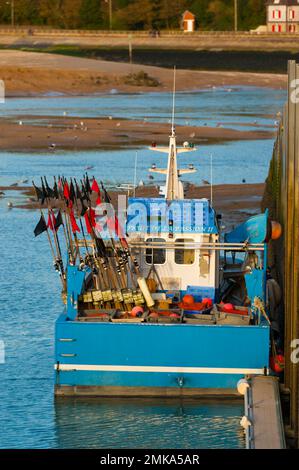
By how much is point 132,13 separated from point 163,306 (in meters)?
160

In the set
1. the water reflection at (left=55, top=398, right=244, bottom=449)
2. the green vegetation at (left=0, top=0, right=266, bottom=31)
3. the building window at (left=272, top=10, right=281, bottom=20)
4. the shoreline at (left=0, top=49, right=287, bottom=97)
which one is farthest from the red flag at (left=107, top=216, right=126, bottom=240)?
the building window at (left=272, top=10, right=281, bottom=20)

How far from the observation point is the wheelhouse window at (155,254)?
3048 centimetres

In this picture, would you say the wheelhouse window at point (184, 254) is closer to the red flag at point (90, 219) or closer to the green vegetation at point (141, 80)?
the red flag at point (90, 219)

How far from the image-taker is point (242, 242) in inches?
1255

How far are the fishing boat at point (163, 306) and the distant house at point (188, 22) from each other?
497ft

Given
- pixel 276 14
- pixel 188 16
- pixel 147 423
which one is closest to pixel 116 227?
pixel 147 423

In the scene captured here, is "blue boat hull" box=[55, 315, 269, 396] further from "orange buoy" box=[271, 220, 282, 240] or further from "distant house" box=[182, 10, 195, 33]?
"distant house" box=[182, 10, 195, 33]

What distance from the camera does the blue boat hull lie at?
28000 mm

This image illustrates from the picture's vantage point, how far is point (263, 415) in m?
26.1

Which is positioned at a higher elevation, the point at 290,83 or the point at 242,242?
the point at 290,83

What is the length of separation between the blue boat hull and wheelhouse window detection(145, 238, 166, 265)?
2.84m
